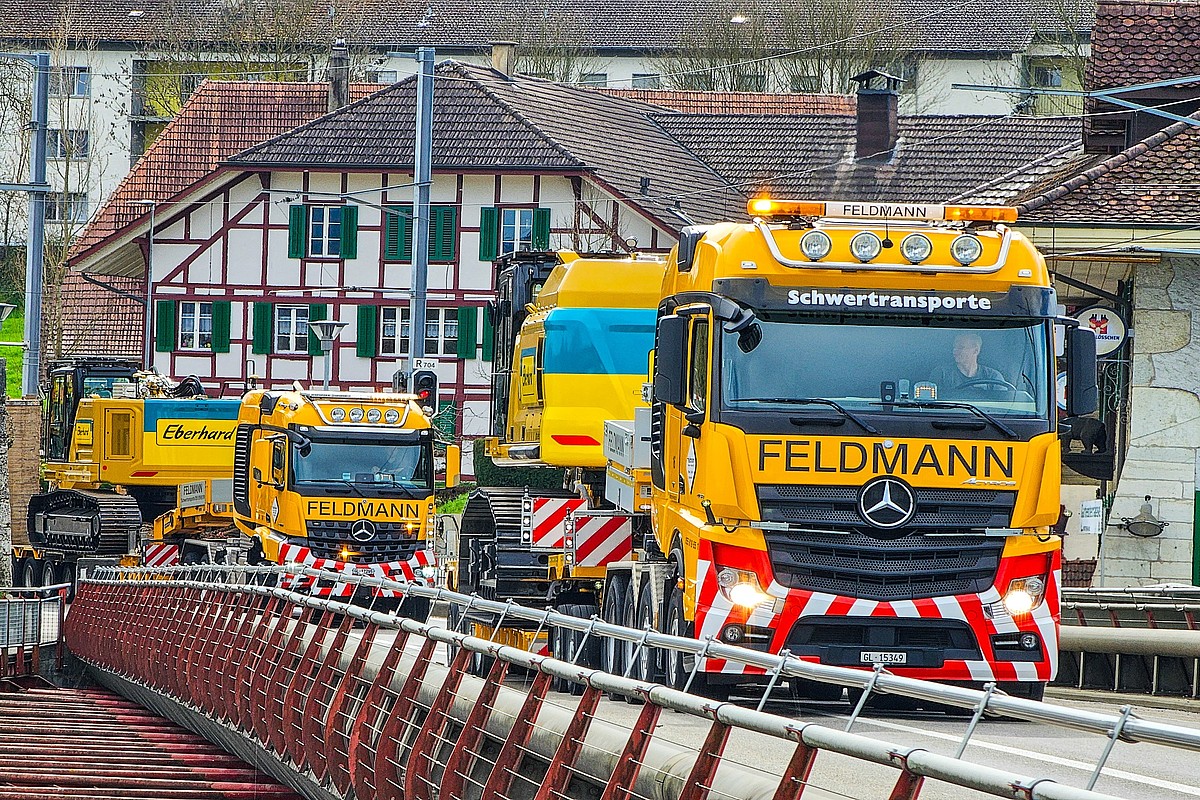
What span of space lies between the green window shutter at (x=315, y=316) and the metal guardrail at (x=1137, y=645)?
119ft

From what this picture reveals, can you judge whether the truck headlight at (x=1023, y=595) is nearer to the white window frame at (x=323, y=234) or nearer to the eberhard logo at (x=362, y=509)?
the eberhard logo at (x=362, y=509)

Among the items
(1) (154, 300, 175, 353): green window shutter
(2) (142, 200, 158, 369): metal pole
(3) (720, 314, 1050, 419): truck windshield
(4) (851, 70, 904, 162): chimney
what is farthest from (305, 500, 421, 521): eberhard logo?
(4) (851, 70, 904, 162): chimney

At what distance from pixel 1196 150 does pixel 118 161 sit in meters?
61.3

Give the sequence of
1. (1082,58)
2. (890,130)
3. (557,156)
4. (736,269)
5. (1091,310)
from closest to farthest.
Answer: (736,269) → (1091,310) → (557,156) → (890,130) → (1082,58)

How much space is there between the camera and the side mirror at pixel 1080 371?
1294 cm

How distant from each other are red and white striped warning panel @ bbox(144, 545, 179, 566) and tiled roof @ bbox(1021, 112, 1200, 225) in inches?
651

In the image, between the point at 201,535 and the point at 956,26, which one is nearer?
the point at 201,535

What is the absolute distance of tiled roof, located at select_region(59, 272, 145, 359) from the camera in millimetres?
68688

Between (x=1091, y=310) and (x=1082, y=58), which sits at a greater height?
(x=1082, y=58)

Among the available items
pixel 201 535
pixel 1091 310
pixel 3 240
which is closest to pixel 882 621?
pixel 1091 310

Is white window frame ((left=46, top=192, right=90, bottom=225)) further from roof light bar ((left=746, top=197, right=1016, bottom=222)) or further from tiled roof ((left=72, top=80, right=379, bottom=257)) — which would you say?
roof light bar ((left=746, top=197, right=1016, bottom=222))

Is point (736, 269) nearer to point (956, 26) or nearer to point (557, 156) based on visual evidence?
point (557, 156)

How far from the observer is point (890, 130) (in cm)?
5825

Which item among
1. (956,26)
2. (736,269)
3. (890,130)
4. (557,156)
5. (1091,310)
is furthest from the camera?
(956,26)
